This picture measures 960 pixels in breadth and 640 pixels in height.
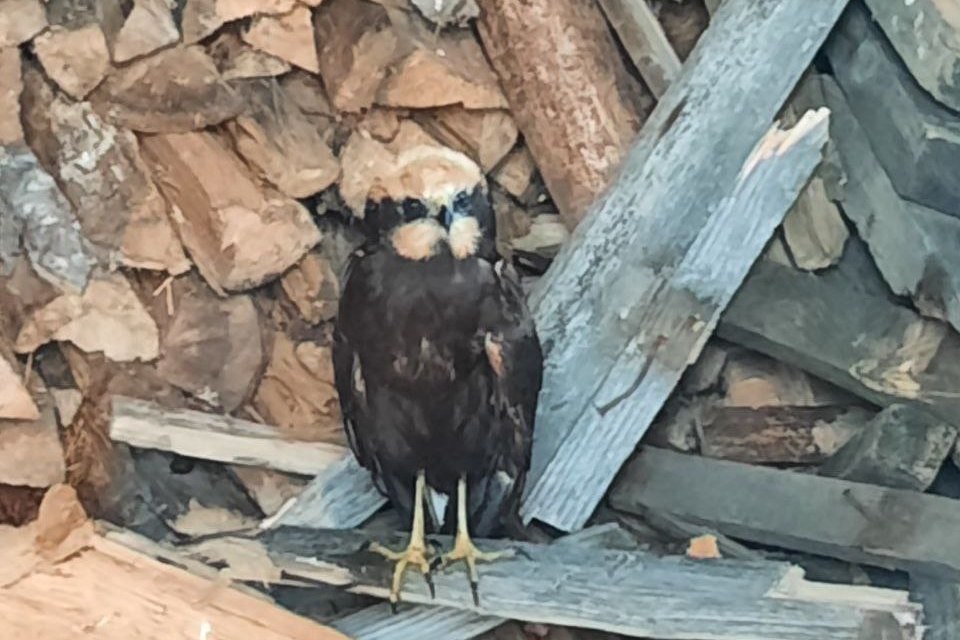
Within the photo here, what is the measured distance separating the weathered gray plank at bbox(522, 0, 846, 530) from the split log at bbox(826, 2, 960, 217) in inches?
1.9

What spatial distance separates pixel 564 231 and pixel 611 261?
0.12 meters

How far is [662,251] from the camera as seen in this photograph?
1712mm

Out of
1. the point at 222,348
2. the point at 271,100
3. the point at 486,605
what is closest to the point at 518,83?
the point at 271,100

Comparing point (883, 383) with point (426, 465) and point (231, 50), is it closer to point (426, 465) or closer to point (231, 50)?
point (426, 465)

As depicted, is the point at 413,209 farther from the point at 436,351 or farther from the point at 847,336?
the point at 847,336

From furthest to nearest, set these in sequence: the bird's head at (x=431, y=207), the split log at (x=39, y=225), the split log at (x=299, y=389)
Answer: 1. the split log at (x=299, y=389)
2. the split log at (x=39, y=225)
3. the bird's head at (x=431, y=207)

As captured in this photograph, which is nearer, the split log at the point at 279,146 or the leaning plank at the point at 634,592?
the leaning plank at the point at 634,592

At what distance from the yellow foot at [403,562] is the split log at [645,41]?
63cm

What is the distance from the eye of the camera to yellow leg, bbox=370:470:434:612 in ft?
5.13

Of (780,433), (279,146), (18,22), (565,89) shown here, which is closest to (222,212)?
(279,146)

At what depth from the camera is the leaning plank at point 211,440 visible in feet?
5.54

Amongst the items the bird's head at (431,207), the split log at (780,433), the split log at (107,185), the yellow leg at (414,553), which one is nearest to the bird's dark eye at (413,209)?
the bird's head at (431,207)

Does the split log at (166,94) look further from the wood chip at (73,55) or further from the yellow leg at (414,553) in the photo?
the yellow leg at (414,553)

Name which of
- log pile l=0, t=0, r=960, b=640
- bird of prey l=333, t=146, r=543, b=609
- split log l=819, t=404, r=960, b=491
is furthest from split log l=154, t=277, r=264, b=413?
split log l=819, t=404, r=960, b=491
